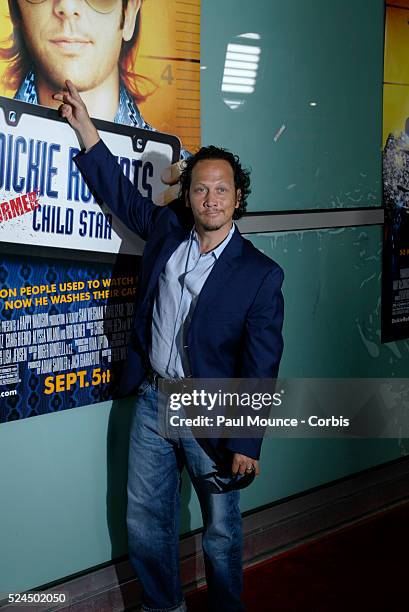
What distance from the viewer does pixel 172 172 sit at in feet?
9.04

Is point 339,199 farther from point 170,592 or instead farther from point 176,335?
point 170,592

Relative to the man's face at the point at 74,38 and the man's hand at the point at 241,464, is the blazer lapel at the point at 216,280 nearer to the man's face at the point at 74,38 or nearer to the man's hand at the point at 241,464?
the man's hand at the point at 241,464

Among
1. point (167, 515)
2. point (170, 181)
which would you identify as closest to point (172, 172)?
point (170, 181)

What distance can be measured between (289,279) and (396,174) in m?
0.77

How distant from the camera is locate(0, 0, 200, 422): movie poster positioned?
236 centimetres

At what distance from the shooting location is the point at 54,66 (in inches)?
95.3

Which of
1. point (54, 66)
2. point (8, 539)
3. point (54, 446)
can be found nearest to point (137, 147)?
point (54, 66)

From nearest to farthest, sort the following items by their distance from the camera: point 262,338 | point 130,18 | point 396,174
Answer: point 262,338
point 130,18
point 396,174

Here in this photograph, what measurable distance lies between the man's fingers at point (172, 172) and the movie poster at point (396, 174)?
1.14m

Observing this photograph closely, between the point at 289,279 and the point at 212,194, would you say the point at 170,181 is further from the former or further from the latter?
the point at 289,279

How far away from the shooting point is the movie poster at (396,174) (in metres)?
3.47

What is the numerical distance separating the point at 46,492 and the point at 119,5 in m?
1.50

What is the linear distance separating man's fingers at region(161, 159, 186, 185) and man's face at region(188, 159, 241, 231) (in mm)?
340

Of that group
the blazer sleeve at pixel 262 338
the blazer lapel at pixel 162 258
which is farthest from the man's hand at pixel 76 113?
the blazer sleeve at pixel 262 338
